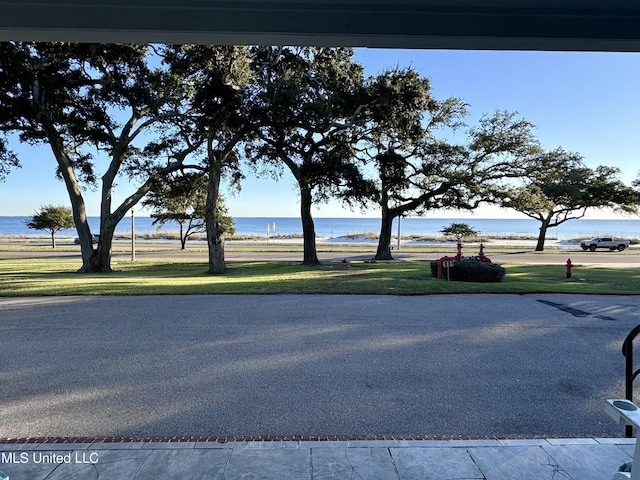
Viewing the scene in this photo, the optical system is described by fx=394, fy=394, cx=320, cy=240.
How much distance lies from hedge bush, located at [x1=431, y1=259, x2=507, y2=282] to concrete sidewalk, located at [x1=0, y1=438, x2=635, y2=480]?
33.4 feet

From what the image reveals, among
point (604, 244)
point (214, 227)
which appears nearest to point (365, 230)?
point (604, 244)

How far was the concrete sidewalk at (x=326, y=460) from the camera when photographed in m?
2.68

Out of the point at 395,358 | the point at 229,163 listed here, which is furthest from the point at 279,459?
the point at 229,163

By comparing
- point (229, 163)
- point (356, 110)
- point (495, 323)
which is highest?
point (356, 110)

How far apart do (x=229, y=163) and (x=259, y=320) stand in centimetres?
1526

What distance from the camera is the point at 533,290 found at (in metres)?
10.7

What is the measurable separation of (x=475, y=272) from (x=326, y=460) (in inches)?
445

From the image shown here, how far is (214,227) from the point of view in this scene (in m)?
18.8

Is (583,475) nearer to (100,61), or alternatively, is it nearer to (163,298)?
(163,298)

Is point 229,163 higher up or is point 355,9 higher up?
point 229,163

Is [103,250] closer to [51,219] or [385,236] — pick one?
[385,236]

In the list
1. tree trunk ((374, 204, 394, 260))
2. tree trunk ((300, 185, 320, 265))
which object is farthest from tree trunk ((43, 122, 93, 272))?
tree trunk ((374, 204, 394, 260))

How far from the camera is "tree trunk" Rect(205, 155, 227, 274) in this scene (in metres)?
18.0

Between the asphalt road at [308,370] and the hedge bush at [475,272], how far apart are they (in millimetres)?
4241
